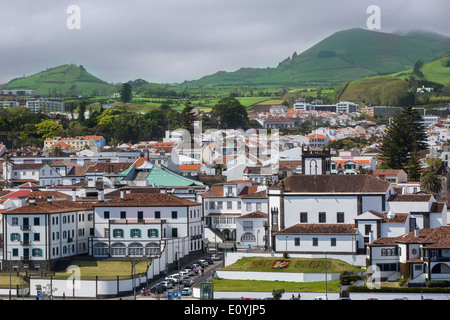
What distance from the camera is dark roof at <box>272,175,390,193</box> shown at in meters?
68.1

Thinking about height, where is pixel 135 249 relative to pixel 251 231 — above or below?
below

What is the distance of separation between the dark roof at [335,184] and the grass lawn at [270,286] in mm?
11411

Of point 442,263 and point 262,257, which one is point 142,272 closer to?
point 262,257

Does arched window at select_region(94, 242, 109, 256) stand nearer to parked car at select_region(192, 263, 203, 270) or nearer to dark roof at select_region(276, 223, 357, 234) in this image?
parked car at select_region(192, 263, 203, 270)

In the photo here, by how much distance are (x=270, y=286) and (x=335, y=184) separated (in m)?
14.3

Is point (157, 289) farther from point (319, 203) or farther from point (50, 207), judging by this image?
point (319, 203)

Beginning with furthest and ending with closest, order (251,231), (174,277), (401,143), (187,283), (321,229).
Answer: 1. (401,143)
2. (251,231)
3. (321,229)
4. (174,277)
5. (187,283)

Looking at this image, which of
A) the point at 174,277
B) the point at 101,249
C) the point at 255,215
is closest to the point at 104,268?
the point at 174,277

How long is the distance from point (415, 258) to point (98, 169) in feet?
225

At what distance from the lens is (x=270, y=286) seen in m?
57.6

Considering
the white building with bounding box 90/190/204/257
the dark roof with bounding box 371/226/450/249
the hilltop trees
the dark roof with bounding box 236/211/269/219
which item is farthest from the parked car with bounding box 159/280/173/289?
the hilltop trees

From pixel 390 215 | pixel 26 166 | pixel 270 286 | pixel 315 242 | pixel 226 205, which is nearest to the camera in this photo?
pixel 270 286

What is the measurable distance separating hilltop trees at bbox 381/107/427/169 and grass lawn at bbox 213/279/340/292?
6403 cm
